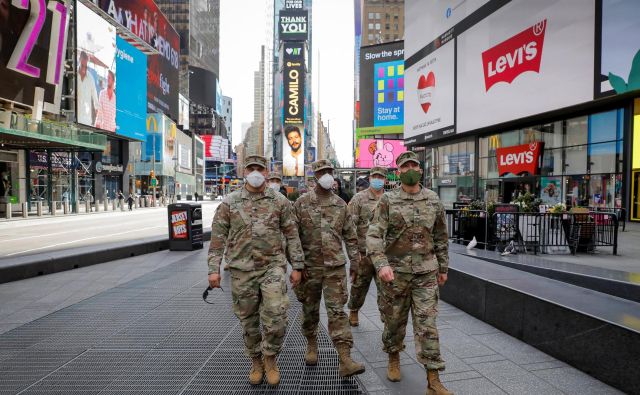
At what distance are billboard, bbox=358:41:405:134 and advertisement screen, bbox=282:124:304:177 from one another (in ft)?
155

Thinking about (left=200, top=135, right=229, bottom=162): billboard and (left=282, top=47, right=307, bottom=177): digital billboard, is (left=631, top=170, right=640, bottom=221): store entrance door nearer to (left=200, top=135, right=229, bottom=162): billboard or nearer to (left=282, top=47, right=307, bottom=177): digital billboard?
(left=282, top=47, right=307, bottom=177): digital billboard

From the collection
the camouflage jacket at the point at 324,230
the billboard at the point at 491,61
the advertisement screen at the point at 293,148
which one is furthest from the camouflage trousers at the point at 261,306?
the advertisement screen at the point at 293,148

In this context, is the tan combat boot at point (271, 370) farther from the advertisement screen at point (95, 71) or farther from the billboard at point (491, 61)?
the advertisement screen at point (95, 71)

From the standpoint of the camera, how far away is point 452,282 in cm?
632

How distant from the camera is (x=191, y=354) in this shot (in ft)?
14.5

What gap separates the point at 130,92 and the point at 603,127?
45.8 meters

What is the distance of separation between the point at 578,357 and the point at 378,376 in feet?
6.18

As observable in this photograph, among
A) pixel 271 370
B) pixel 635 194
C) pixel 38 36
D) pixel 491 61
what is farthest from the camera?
pixel 38 36

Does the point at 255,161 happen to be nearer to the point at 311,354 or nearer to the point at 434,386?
the point at 311,354

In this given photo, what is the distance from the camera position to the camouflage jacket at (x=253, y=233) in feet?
12.7

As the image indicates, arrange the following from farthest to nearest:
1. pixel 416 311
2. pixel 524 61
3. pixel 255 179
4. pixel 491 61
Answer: pixel 491 61 → pixel 524 61 → pixel 255 179 → pixel 416 311

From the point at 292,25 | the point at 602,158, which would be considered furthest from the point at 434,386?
the point at 292,25

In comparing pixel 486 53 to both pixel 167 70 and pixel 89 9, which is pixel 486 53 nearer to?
pixel 89 9

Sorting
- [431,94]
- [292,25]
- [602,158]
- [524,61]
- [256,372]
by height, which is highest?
[292,25]
